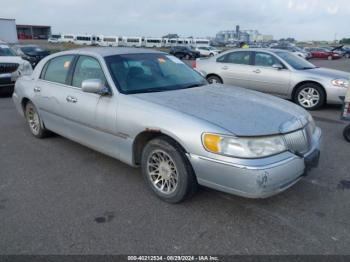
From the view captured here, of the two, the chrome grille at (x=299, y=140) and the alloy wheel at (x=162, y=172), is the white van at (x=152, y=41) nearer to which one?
the alloy wheel at (x=162, y=172)

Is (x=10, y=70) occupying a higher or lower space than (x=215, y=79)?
higher

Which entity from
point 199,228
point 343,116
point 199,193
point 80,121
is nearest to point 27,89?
point 80,121

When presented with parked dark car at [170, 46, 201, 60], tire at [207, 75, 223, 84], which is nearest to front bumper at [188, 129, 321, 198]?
tire at [207, 75, 223, 84]

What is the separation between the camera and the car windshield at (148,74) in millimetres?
3762

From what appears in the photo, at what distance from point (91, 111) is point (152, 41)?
2504 inches

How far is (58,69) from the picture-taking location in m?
4.72

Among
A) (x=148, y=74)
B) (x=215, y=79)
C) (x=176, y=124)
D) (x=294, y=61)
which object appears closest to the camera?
(x=176, y=124)

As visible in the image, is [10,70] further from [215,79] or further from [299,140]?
[299,140]

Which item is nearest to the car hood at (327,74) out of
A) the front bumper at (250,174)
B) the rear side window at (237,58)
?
the rear side window at (237,58)

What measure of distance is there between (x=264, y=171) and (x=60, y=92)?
305 cm

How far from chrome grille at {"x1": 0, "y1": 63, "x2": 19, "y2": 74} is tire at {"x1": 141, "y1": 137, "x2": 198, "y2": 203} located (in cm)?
802

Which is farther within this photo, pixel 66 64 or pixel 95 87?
pixel 66 64

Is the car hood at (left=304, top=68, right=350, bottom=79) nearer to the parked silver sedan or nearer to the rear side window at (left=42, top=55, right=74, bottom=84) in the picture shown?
the parked silver sedan

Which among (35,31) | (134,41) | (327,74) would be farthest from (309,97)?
(35,31)
